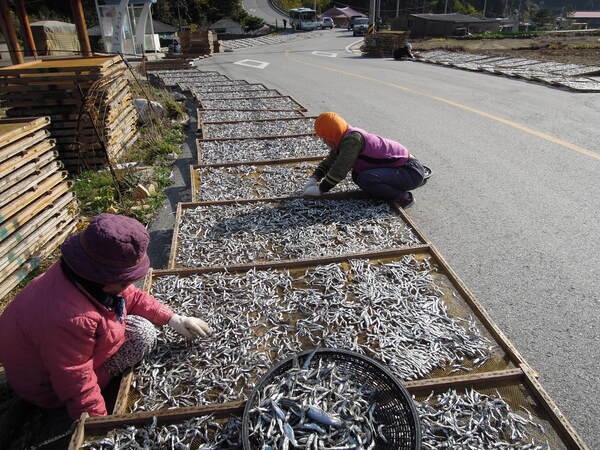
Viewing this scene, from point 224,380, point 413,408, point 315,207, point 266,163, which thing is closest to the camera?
point 413,408

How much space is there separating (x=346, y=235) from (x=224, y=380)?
214 centimetres

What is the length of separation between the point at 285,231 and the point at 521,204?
3.15m

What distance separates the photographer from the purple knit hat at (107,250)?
2123mm

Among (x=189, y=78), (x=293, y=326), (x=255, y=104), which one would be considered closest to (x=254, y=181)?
(x=293, y=326)

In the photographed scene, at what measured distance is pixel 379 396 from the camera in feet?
7.70

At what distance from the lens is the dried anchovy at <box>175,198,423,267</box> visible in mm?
4098

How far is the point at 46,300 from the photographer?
221cm

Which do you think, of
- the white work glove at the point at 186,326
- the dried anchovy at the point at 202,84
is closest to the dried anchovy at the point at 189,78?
the dried anchovy at the point at 202,84

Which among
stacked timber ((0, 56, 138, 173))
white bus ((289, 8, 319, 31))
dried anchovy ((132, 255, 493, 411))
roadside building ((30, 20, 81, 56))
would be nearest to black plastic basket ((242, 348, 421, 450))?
dried anchovy ((132, 255, 493, 411))

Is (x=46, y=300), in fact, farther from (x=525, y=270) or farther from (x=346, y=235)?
(x=525, y=270)

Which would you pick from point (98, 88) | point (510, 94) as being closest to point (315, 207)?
point (98, 88)

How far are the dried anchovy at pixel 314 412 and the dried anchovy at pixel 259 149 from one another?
4.66 m

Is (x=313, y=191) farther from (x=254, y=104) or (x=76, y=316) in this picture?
(x=254, y=104)

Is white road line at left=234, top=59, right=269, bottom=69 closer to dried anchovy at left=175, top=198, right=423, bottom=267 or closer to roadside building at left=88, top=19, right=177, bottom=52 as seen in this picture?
roadside building at left=88, top=19, right=177, bottom=52
